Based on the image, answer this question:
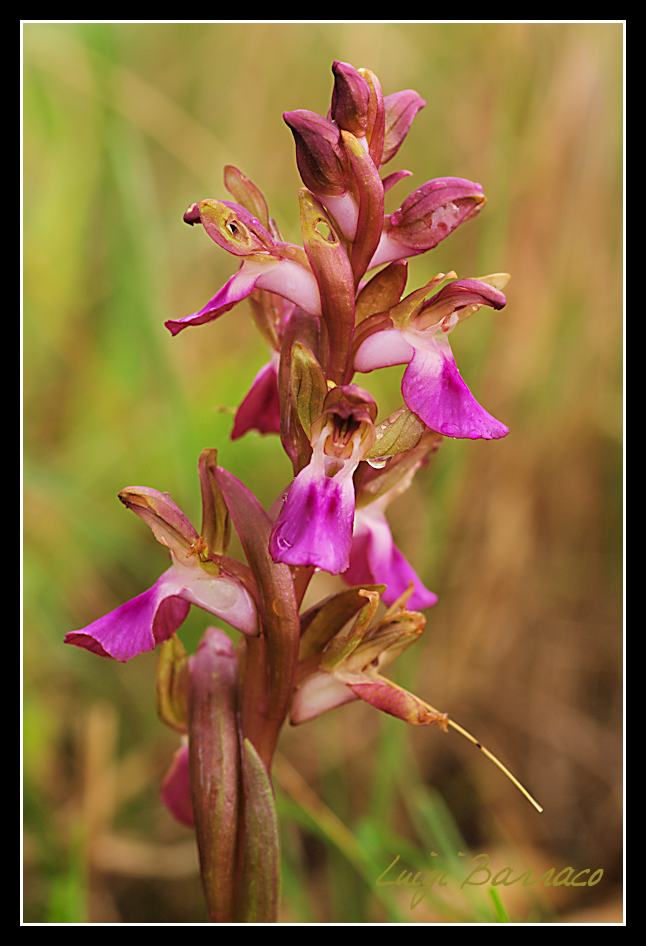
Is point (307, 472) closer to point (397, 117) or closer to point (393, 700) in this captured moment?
point (393, 700)

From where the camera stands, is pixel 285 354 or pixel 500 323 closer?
pixel 285 354

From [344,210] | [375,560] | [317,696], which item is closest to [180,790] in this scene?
[317,696]

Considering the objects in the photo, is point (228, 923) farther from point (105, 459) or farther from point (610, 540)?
point (610, 540)

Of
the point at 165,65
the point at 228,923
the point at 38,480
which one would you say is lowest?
the point at 228,923

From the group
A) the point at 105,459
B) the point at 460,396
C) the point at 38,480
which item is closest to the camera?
Answer: the point at 460,396

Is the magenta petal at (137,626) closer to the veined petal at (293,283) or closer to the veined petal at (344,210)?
the veined petal at (293,283)

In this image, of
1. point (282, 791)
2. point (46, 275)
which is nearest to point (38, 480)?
point (46, 275)

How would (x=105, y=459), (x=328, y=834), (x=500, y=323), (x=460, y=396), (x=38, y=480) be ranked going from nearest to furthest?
(x=460, y=396) → (x=328, y=834) → (x=38, y=480) → (x=105, y=459) → (x=500, y=323)

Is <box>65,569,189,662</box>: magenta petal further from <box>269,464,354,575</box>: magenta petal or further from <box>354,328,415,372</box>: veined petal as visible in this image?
<box>354,328,415,372</box>: veined petal
